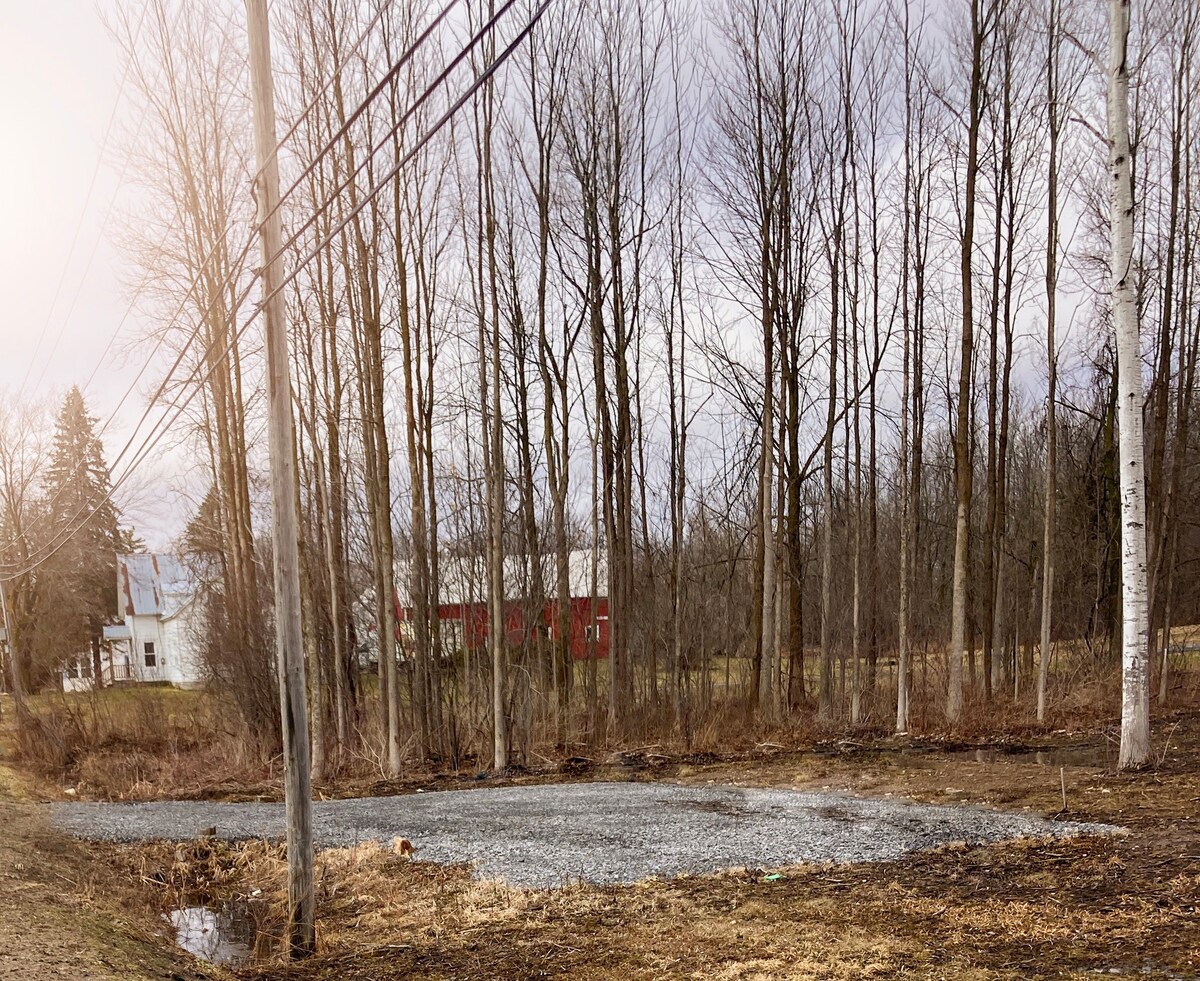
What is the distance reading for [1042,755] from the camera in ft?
41.9

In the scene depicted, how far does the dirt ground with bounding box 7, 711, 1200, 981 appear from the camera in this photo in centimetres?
491

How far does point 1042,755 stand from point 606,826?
6.92 meters

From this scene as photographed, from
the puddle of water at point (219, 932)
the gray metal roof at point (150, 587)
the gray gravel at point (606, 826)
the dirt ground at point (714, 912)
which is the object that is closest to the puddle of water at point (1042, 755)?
the dirt ground at point (714, 912)

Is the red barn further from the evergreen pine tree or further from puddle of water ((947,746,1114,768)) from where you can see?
the evergreen pine tree

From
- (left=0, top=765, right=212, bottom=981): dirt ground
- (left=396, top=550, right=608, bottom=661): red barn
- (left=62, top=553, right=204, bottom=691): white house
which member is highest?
(left=396, top=550, right=608, bottom=661): red barn

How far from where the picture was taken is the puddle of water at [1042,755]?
39.0 feet

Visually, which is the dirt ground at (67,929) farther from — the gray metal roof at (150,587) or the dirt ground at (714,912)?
the gray metal roof at (150,587)

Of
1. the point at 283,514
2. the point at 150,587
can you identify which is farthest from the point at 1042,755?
the point at 150,587

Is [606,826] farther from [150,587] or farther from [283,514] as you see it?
[150,587]

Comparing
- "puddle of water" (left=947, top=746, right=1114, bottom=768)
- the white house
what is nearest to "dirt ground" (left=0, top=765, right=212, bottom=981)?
"puddle of water" (left=947, top=746, right=1114, bottom=768)

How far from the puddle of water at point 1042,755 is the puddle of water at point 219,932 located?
31.3 feet

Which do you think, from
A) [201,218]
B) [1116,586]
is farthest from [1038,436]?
[201,218]

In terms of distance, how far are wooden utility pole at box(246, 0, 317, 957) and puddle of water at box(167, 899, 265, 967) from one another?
727 mm

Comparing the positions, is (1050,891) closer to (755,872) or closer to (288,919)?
(755,872)
